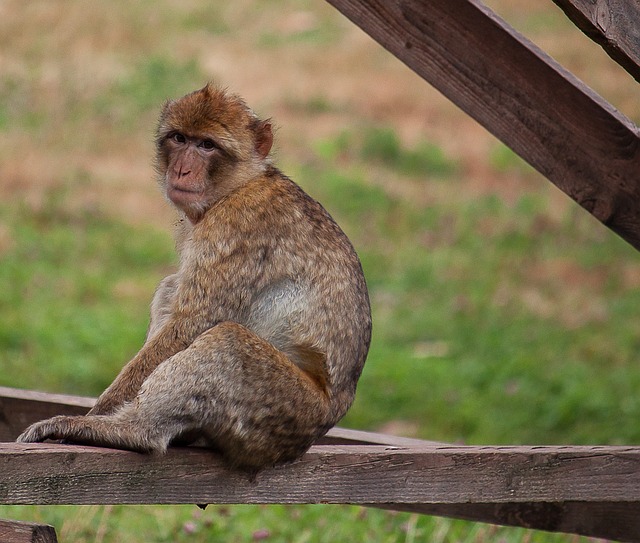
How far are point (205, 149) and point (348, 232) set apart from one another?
6.37 m

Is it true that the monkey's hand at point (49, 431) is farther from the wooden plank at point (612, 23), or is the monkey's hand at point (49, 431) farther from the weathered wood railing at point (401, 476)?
the wooden plank at point (612, 23)

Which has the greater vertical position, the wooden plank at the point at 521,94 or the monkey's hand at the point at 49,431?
the wooden plank at the point at 521,94

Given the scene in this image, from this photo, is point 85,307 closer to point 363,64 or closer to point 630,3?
point 630,3

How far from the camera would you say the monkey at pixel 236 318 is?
3391 mm

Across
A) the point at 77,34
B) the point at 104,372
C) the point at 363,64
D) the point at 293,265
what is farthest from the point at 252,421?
the point at 363,64

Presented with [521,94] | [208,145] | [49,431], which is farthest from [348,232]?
[49,431]

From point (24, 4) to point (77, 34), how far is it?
93 cm

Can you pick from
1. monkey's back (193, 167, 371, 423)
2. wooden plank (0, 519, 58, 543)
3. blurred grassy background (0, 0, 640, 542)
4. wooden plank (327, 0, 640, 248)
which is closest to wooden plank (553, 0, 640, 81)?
wooden plank (327, 0, 640, 248)

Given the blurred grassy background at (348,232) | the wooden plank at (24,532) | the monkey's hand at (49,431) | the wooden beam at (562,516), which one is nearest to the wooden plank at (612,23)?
the wooden beam at (562,516)

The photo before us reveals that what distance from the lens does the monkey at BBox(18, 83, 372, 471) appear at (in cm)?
339

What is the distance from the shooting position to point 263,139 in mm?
4230

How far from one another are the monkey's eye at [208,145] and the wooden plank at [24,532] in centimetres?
154

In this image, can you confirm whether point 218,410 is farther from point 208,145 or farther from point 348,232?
point 348,232

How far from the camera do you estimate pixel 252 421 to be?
11.2ft
